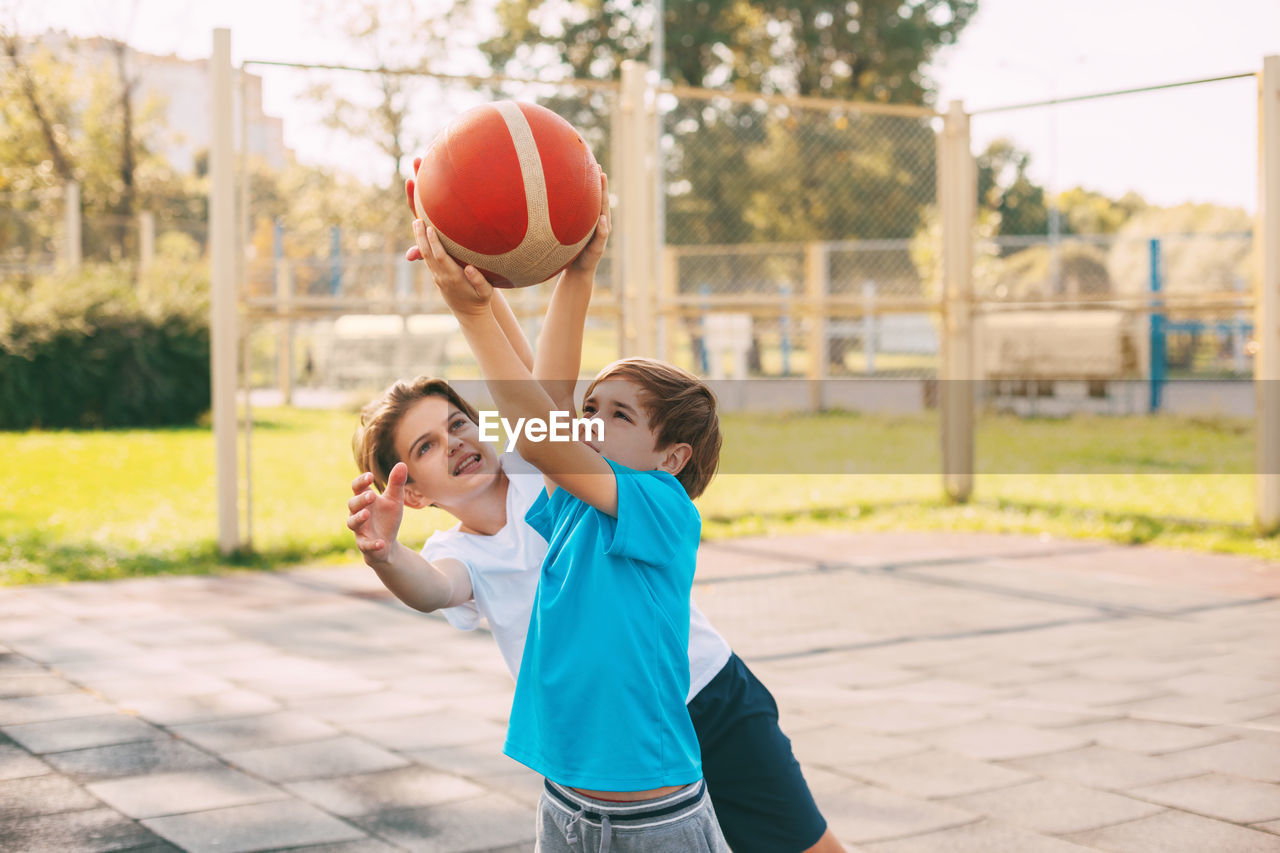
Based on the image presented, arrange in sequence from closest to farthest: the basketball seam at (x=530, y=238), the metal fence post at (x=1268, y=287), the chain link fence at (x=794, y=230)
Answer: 1. the basketball seam at (x=530, y=238)
2. the metal fence post at (x=1268, y=287)
3. the chain link fence at (x=794, y=230)

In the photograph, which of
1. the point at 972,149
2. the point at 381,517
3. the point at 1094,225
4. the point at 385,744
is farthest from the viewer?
the point at 1094,225

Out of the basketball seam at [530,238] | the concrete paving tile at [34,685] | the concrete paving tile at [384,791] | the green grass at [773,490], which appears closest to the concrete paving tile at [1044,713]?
the concrete paving tile at [384,791]

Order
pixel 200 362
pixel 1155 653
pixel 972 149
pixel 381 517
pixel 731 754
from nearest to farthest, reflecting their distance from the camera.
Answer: pixel 381 517, pixel 731 754, pixel 1155 653, pixel 972 149, pixel 200 362

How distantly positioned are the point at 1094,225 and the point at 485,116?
37333 millimetres

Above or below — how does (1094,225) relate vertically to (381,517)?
above

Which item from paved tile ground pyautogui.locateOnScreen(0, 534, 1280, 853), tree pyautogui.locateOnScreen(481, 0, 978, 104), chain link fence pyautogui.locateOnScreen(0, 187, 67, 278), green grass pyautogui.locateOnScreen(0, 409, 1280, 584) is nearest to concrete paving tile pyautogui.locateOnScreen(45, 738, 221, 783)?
paved tile ground pyautogui.locateOnScreen(0, 534, 1280, 853)

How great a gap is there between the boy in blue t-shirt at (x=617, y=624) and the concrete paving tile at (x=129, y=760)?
2144 millimetres

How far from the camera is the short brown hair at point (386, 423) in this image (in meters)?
2.25

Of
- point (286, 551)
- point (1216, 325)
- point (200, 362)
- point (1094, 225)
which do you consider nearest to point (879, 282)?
point (1216, 325)

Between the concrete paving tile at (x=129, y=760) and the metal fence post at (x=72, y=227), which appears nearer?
the concrete paving tile at (x=129, y=760)

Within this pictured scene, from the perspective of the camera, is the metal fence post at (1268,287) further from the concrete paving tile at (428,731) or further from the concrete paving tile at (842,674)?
the concrete paving tile at (428,731)

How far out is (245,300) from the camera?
7309 millimetres

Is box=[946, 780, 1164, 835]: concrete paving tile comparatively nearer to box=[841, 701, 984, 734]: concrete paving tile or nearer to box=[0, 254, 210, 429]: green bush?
box=[841, 701, 984, 734]: concrete paving tile

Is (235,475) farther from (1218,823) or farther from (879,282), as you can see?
(879,282)
